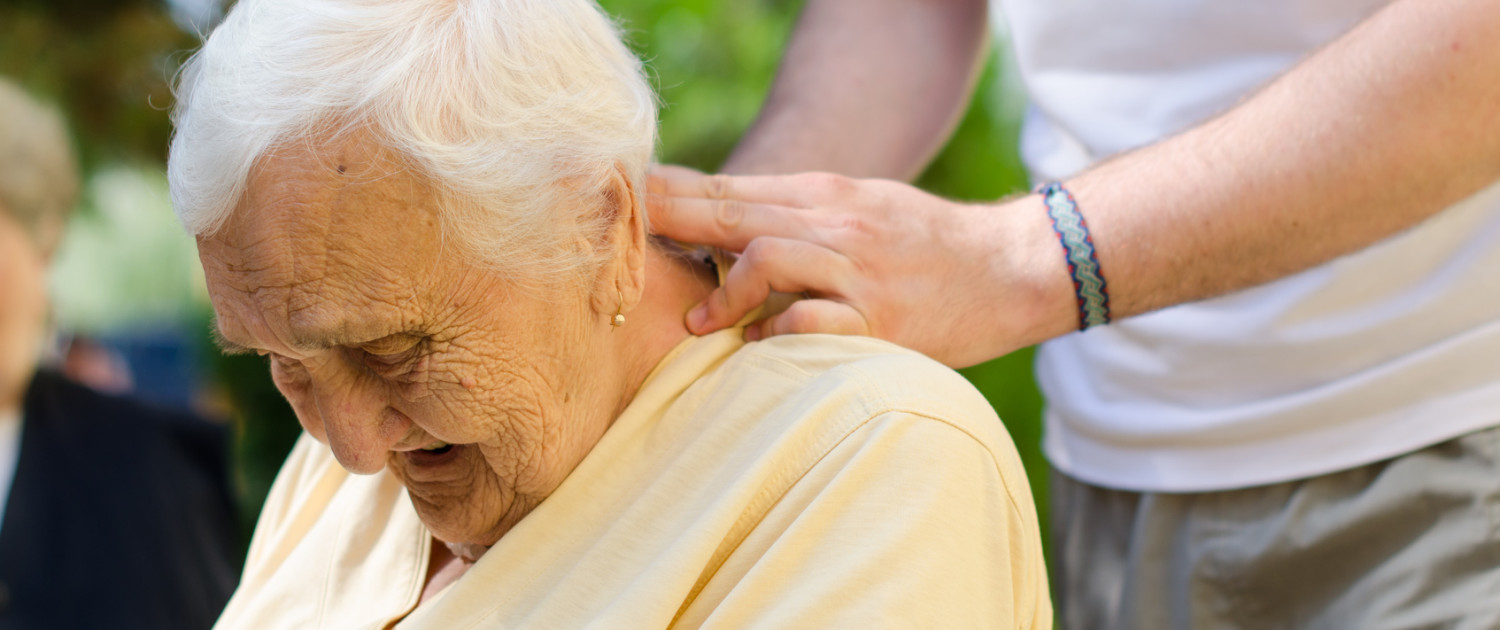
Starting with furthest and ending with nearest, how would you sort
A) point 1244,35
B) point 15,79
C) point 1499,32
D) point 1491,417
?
point 15,79 → point 1244,35 → point 1491,417 → point 1499,32

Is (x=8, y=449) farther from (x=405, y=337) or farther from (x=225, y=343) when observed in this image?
(x=405, y=337)

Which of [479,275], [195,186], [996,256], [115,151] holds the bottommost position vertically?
[115,151]

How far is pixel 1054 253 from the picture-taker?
1583 mm

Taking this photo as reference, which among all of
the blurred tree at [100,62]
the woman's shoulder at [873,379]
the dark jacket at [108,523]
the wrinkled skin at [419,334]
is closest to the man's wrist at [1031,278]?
the woman's shoulder at [873,379]

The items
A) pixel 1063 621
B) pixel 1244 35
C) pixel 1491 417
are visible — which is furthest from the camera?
pixel 1063 621

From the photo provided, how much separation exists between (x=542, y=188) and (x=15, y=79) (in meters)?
3.84

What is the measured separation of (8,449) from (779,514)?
2941mm

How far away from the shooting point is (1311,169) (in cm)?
145

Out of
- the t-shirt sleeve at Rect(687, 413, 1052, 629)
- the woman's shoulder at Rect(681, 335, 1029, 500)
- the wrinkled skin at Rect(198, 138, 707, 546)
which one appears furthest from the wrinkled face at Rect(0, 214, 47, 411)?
the t-shirt sleeve at Rect(687, 413, 1052, 629)

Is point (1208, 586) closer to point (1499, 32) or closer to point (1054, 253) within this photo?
point (1054, 253)

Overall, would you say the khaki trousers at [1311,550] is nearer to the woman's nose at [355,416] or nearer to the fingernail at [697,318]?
the fingernail at [697,318]

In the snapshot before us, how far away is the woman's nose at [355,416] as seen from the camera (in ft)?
4.91

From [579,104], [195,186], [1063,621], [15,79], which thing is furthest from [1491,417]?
[15,79]

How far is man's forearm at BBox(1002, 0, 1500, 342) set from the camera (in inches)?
54.2
